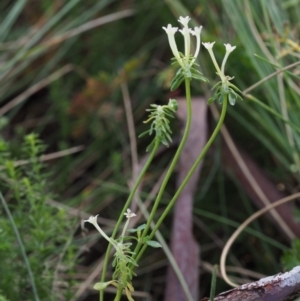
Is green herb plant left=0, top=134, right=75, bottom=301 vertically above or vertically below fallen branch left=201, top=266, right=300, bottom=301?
above

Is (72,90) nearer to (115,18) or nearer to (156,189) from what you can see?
(115,18)

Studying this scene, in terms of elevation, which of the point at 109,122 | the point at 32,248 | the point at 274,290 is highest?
the point at 109,122

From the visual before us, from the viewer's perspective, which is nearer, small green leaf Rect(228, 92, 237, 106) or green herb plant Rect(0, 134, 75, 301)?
small green leaf Rect(228, 92, 237, 106)

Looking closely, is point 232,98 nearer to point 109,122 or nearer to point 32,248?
point 32,248

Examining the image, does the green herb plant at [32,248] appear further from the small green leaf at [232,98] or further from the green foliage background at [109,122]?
the small green leaf at [232,98]

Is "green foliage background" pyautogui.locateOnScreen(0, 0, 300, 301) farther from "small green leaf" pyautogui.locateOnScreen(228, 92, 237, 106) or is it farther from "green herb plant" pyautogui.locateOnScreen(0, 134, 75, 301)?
"small green leaf" pyautogui.locateOnScreen(228, 92, 237, 106)

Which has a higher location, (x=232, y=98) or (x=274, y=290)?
(x=232, y=98)

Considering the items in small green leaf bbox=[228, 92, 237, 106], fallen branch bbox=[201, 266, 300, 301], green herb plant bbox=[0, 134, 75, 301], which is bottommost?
fallen branch bbox=[201, 266, 300, 301]

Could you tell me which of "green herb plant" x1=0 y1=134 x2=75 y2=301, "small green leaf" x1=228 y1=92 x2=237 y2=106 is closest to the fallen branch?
"small green leaf" x1=228 y1=92 x2=237 y2=106

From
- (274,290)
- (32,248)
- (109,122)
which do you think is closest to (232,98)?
(274,290)

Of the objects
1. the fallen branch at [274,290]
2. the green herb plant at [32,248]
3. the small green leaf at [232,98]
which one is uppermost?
the small green leaf at [232,98]

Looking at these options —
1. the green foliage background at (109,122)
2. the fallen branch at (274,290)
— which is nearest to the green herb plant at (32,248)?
the green foliage background at (109,122)

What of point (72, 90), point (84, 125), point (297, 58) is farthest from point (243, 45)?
point (72, 90)
